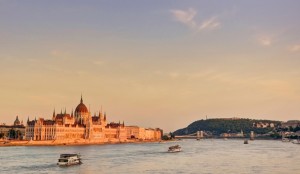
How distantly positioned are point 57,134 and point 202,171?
Answer: 10988cm

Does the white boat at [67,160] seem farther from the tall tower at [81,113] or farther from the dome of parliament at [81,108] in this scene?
the dome of parliament at [81,108]

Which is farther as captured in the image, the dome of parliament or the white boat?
the dome of parliament

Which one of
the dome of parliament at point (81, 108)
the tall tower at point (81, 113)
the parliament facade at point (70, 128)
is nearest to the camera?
the parliament facade at point (70, 128)

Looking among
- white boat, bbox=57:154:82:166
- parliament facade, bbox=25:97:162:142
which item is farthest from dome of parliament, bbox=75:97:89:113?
white boat, bbox=57:154:82:166

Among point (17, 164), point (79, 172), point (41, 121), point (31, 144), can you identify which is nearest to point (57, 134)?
point (41, 121)

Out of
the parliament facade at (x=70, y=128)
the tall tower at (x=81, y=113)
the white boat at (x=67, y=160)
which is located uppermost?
the tall tower at (x=81, y=113)

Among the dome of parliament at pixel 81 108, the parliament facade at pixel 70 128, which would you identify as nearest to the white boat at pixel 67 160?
the parliament facade at pixel 70 128

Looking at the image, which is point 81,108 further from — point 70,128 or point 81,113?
point 70,128

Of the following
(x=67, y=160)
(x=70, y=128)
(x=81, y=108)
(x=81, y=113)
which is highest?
(x=81, y=108)

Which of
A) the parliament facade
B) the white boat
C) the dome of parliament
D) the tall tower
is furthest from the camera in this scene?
the dome of parliament

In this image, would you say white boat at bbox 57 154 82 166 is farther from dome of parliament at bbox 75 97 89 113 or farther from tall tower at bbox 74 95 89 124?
dome of parliament at bbox 75 97 89 113

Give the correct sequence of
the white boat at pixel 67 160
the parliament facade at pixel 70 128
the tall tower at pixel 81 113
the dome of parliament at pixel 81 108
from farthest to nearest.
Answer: the dome of parliament at pixel 81 108 → the tall tower at pixel 81 113 → the parliament facade at pixel 70 128 → the white boat at pixel 67 160

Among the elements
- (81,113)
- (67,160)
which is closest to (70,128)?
(81,113)

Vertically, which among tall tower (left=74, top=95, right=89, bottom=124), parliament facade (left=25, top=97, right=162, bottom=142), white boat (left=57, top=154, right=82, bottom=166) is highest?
tall tower (left=74, top=95, right=89, bottom=124)
